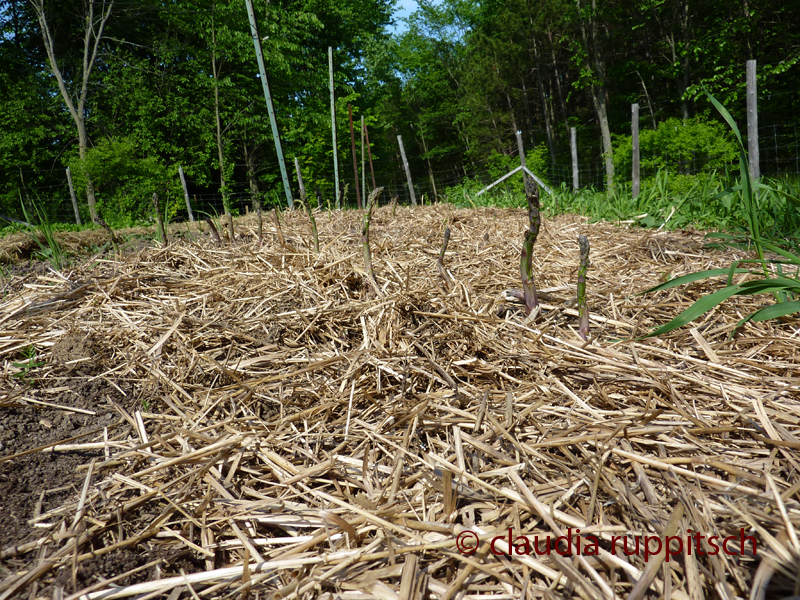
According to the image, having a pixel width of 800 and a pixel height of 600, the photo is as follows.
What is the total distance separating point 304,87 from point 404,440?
1827 cm

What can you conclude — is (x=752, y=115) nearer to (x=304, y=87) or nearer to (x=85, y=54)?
(x=304, y=87)

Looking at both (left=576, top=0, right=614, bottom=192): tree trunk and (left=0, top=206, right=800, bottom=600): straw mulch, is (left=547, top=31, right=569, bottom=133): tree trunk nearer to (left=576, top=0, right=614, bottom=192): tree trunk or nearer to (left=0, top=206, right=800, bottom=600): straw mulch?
(left=576, top=0, right=614, bottom=192): tree trunk

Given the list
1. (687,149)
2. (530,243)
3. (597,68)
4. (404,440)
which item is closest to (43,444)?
(404,440)

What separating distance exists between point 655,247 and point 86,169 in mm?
13439

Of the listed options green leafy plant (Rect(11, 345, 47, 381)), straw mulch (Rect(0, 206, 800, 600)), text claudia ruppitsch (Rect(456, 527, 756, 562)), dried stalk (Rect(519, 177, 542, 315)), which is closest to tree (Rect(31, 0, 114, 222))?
green leafy plant (Rect(11, 345, 47, 381))

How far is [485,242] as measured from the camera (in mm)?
2494

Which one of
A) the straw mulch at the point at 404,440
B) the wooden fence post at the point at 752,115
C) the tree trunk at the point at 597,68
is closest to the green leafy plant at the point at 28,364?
the straw mulch at the point at 404,440

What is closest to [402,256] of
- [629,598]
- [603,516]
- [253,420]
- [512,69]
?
[253,420]

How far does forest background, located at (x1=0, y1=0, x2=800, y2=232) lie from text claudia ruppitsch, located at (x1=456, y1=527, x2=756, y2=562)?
33.8 feet

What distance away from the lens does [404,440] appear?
3.37ft

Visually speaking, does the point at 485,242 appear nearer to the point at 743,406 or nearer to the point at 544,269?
the point at 544,269

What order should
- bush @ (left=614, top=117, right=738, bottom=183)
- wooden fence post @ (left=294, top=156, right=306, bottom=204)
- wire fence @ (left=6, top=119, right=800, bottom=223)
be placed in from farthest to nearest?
wire fence @ (left=6, top=119, right=800, bottom=223), bush @ (left=614, top=117, right=738, bottom=183), wooden fence post @ (left=294, top=156, right=306, bottom=204)

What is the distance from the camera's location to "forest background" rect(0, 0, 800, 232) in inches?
475

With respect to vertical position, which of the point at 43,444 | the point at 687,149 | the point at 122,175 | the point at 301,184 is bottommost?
the point at 43,444
